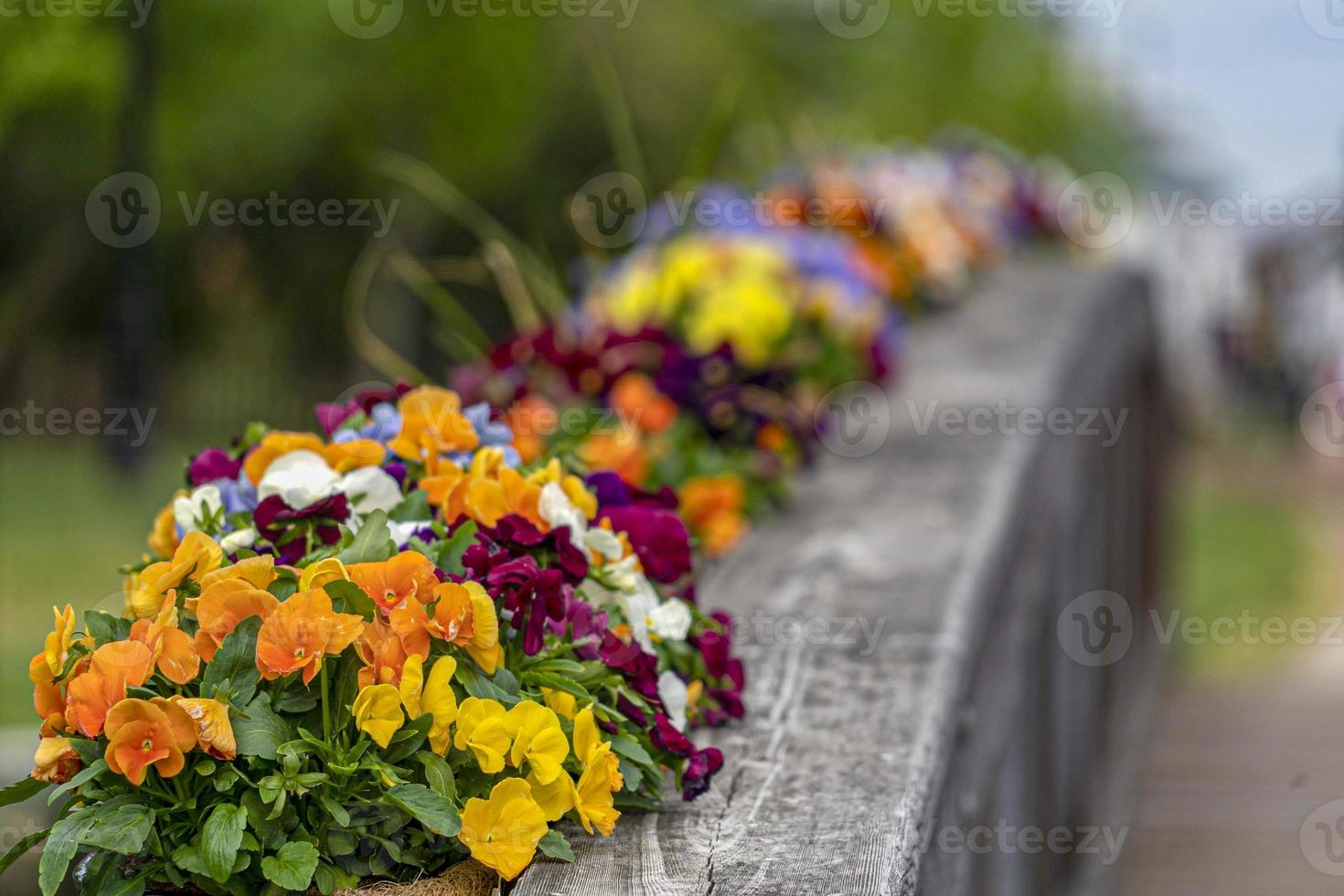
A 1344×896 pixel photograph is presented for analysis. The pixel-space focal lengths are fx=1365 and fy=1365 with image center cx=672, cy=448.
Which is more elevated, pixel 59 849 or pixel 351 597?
pixel 351 597

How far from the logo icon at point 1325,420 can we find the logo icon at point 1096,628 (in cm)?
653

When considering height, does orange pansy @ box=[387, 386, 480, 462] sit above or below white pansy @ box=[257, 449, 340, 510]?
above

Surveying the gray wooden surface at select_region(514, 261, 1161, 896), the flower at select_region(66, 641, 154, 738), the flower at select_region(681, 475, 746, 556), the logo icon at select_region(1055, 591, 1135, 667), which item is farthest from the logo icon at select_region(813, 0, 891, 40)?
the flower at select_region(66, 641, 154, 738)

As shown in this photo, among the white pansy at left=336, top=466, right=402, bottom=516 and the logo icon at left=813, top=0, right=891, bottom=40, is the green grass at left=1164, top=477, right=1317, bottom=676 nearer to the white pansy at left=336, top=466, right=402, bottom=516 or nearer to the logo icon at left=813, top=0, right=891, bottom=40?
the logo icon at left=813, top=0, right=891, bottom=40

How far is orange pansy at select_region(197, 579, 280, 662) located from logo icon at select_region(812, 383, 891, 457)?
1510mm

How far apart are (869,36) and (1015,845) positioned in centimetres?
777

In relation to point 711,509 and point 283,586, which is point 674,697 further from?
point 711,509

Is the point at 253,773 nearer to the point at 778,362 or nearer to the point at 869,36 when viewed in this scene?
the point at 778,362

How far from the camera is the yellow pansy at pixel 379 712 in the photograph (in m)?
1.03

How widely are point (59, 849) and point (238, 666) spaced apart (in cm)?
17

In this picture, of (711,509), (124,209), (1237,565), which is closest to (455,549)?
(711,509)

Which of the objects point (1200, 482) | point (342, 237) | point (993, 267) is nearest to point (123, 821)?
point (993, 267)

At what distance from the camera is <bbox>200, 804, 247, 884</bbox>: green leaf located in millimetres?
966

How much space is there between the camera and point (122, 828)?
0.97 metres
